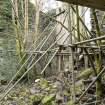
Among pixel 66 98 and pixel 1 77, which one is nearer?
pixel 66 98

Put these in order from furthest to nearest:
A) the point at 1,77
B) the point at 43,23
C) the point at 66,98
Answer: the point at 43,23
the point at 1,77
the point at 66,98

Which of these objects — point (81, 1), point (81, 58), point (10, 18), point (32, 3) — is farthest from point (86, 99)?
point (32, 3)

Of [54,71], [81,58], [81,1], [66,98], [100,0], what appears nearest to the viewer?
[100,0]

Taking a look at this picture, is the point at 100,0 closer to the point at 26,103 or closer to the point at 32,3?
the point at 26,103

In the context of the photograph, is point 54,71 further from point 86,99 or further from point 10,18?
point 86,99

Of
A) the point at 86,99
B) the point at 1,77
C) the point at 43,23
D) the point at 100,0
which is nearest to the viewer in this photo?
the point at 100,0

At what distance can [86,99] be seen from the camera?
6512 mm

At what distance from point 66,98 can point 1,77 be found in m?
4.68

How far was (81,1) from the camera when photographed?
3.01 metres

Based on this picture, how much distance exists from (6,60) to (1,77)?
0.73 meters

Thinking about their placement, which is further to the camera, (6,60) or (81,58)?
(6,60)

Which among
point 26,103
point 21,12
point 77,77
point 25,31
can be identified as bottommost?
point 26,103

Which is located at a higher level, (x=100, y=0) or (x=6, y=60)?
(x=100, y=0)

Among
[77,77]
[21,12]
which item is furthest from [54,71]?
[77,77]
